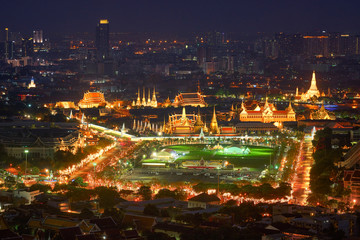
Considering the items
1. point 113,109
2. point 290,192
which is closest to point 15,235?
point 290,192

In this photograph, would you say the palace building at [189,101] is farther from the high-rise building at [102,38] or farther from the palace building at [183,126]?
the high-rise building at [102,38]

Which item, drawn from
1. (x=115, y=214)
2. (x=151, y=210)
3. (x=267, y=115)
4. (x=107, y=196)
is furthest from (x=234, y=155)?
(x=115, y=214)

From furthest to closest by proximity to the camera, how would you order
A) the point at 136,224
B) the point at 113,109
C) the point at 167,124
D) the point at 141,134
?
the point at 113,109
the point at 167,124
the point at 141,134
the point at 136,224

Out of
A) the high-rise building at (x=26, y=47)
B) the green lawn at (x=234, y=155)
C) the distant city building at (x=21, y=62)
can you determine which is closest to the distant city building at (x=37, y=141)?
the green lawn at (x=234, y=155)

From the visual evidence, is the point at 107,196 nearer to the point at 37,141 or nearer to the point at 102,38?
the point at 37,141

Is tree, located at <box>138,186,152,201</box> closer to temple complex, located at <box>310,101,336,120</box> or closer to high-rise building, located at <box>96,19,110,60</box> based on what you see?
temple complex, located at <box>310,101,336,120</box>

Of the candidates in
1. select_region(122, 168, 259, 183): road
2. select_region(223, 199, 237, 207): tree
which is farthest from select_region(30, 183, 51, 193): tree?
select_region(223, 199, 237, 207): tree

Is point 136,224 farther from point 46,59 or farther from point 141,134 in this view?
point 46,59
